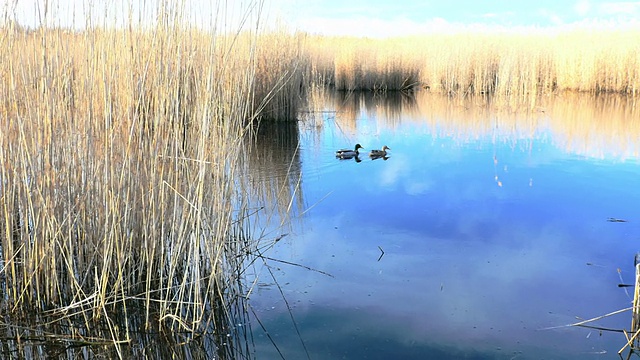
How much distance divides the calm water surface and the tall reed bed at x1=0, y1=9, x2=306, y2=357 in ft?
1.66

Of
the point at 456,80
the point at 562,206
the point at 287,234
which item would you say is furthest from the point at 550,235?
the point at 456,80

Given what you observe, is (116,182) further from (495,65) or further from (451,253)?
(495,65)


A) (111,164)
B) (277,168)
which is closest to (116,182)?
(111,164)

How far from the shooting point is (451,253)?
313 cm

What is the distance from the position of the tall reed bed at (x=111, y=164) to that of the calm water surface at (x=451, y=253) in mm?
506

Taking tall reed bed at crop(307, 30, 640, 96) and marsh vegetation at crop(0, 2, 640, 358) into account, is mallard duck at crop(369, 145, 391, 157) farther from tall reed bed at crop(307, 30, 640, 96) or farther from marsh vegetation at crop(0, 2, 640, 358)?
tall reed bed at crop(307, 30, 640, 96)

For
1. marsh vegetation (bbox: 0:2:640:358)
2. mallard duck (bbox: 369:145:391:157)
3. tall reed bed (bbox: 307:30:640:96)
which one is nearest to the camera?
marsh vegetation (bbox: 0:2:640:358)

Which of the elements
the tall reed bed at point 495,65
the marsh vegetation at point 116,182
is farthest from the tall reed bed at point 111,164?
the tall reed bed at point 495,65

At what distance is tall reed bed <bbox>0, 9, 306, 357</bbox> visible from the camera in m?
2.22

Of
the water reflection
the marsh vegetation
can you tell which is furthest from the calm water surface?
the marsh vegetation

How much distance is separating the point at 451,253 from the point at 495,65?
1085 centimetres

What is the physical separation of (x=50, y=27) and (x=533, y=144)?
553 cm

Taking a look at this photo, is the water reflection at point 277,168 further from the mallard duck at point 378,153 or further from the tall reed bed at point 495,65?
the tall reed bed at point 495,65

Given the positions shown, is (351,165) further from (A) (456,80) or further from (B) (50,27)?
(A) (456,80)
